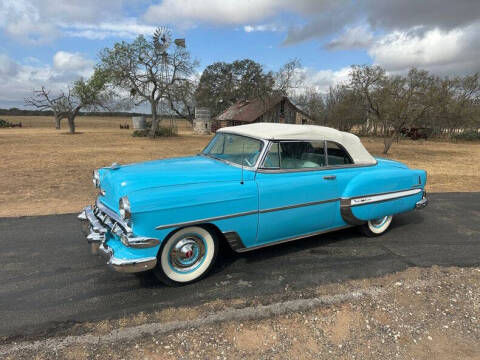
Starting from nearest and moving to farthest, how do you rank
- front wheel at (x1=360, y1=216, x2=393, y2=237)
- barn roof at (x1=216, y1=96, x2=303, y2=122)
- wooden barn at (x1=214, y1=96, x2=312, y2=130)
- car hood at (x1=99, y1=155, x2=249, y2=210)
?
car hood at (x1=99, y1=155, x2=249, y2=210)
front wheel at (x1=360, y1=216, x2=393, y2=237)
barn roof at (x1=216, y1=96, x2=303, y2=122)
wooden barn at (x1=214, y1=96, x2=312, y2=130)

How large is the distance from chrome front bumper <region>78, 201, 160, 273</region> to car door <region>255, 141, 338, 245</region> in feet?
4.12

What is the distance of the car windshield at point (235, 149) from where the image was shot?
3.69 metres

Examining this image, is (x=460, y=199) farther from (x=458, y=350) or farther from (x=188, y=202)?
(x=188, y=202)

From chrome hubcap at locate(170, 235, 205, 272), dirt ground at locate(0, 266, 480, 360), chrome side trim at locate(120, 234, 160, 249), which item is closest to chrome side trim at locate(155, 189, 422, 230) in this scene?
chrome side trim at locate(120, 234, 160, 249)

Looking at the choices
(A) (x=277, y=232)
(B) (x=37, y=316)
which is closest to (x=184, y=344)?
(B) (x=37, y=316)

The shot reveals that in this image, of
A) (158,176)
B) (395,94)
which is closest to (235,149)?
(158,176)

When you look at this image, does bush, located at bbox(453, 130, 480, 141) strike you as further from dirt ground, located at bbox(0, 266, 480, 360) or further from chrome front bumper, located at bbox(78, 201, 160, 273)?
chrome front bumper, located at bbox(78, 201, 160, 273)

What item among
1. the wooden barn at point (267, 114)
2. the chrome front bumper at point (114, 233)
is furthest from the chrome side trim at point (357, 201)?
the wooden barn at point (267, 114)

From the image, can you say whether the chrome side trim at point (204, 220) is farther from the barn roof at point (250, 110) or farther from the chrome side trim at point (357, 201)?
the barn roof at point (250, 110)

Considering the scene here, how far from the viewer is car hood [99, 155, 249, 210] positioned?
9.91 feet

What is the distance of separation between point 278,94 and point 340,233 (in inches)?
1083

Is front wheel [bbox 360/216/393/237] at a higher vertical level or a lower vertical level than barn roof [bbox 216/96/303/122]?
lower

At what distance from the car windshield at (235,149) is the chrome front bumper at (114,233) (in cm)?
149

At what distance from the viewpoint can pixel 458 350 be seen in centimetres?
241
